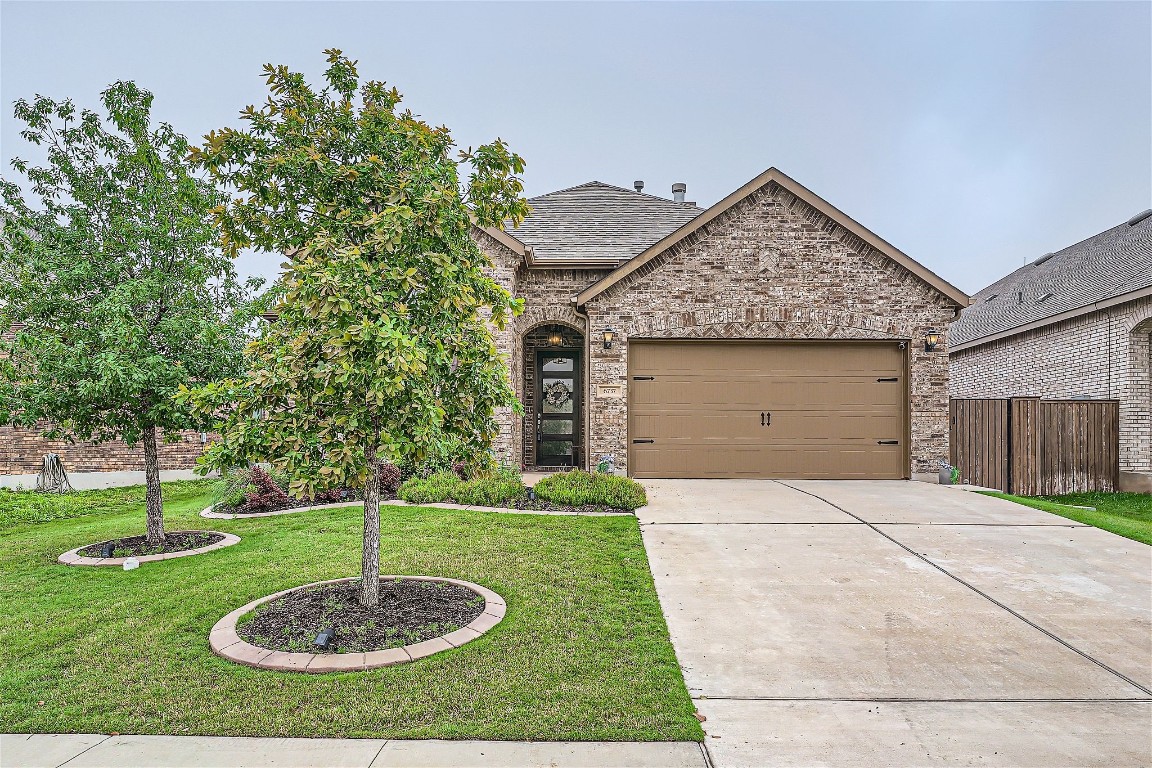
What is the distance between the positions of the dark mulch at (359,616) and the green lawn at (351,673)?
12.0 inches

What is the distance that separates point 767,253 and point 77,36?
15.8m

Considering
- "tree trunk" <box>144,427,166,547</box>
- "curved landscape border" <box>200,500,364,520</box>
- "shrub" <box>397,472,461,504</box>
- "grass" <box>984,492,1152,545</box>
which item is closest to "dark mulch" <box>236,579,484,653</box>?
"tree trunk" <box>144,427,166,547</box>

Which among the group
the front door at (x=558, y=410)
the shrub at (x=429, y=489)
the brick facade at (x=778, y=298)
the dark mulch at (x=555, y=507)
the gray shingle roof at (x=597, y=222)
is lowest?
the dark mulch at (x=555, y=507)

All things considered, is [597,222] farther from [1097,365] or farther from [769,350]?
[1097,365]

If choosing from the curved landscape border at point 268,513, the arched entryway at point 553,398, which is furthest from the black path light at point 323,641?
the arched entryway at point 553,398

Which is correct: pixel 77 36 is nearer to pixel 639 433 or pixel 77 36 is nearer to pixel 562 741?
pixel 639 433

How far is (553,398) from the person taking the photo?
12578mm

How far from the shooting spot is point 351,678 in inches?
133

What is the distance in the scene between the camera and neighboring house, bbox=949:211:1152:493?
37.1ft

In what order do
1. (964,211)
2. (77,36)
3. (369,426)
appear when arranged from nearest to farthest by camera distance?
1. (369,426)
2. (77,36)
3. (964,211)

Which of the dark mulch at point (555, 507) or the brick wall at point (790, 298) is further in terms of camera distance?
the brick wall at point (790, 298)

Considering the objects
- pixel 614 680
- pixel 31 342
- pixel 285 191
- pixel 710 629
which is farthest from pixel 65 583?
pixel 710 629

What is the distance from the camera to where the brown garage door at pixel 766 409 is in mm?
10703

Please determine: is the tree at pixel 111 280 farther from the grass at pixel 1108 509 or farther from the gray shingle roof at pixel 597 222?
the grass at pixel 1108 509
